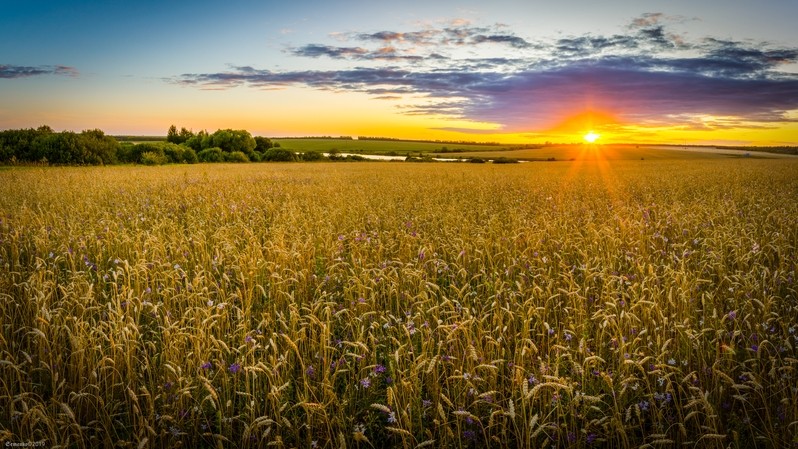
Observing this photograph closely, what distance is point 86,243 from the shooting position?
7273 mm

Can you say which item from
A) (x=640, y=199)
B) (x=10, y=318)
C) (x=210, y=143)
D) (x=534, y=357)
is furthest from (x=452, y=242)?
(x=210, y=143)

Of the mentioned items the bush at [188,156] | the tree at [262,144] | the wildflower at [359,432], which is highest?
the tree at [262,144]

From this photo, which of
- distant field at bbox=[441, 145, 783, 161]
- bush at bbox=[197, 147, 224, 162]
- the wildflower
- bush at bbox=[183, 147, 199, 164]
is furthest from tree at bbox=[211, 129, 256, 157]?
the wildflower

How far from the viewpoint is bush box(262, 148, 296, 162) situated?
69625mm

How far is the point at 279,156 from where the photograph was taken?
2778 inches

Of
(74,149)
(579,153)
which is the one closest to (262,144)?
(74,149)

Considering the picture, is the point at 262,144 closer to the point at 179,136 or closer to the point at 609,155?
the point at 179,136

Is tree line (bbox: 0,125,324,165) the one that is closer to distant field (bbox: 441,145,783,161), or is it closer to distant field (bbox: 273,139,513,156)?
distant field (bbox: 273,139,513,156)

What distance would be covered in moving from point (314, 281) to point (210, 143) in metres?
81.4

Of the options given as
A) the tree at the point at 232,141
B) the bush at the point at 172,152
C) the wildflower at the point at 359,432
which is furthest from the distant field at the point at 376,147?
the wildflower at the point at 359,432

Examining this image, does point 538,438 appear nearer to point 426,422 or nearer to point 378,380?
point 426,422

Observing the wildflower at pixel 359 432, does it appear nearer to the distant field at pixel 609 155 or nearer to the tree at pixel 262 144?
the distant field at pixel 609 155

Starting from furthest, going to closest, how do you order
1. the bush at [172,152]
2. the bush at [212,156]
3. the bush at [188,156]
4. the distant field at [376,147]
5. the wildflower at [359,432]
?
the distant field at [376,147]
the bush at [212,156]
the bush at [188,156]
the bush at [172,152]
the wildflower at [359,432]

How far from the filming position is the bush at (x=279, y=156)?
228 ft
